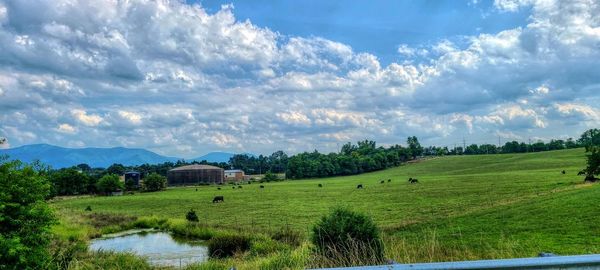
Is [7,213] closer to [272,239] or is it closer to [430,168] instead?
[272,239]

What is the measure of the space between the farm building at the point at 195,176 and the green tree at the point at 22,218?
16775cm

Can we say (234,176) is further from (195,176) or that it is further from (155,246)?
(155,246)

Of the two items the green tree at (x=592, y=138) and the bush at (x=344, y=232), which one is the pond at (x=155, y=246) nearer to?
the bush at (x=344, y=232)

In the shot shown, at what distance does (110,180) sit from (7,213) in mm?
116902

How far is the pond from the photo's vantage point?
22.5 meters

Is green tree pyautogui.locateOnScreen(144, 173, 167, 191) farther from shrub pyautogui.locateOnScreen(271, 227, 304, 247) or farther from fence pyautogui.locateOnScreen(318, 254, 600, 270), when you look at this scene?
fence pyautogui.locateOnScreen(318, 254, 600, 270)

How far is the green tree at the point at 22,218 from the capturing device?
9.34 metres

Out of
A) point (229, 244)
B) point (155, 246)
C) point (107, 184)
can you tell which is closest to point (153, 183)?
point (107, 184)

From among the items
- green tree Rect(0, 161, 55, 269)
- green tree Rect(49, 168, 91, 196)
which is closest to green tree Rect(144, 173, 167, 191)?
green tree Rect(49, 168, 91, 196)

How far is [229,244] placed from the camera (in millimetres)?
24031

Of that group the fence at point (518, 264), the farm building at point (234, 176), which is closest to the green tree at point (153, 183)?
the farm building at point (234, 176)

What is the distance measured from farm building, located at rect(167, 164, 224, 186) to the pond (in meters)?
142

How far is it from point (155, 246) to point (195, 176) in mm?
152999

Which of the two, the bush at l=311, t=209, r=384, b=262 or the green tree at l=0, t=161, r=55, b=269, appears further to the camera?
the bush at l=311, t=209, r=384, b=262
